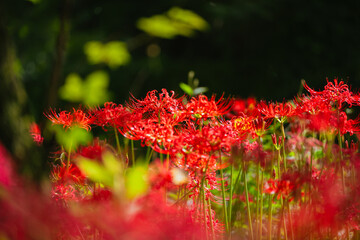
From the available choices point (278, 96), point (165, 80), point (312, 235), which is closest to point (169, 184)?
point (312, 235)

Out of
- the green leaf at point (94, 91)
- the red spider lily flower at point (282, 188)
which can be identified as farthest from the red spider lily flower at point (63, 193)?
the red spider lily flower at point (282, 188)

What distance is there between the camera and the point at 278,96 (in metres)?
3.92

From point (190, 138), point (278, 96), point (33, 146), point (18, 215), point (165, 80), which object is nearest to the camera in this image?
point (18, 215)

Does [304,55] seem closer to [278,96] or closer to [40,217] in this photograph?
[278,96]

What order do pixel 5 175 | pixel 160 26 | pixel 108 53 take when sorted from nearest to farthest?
pixel 5 175 → pixel 160 26 → pixel 108 53

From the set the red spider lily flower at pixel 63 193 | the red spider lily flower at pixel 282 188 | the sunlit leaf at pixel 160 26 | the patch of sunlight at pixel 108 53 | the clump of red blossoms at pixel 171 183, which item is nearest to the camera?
the clump of red blossoms at pixel 171 183

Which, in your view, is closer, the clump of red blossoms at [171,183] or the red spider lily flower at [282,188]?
the clump of red blossoms at [171,183]

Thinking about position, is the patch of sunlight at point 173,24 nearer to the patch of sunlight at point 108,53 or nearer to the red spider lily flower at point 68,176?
the patch of sunlight at point 108,53

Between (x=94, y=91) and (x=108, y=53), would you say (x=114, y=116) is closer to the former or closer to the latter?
(x=94, y=91)

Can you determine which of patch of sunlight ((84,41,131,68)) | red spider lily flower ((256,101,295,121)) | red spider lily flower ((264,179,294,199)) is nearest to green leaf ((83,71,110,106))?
red spider lily flower ((256,101,295,121))

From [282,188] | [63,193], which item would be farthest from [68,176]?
[282,188]

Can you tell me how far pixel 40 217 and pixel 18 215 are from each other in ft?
0.09

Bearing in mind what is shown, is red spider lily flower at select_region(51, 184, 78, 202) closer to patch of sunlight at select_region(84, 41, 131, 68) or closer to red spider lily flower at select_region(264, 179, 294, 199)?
red spider lily flower at select_region(264, 179, 294, 199)

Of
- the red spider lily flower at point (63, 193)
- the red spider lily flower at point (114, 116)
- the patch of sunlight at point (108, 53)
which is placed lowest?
the red spider lily flower at point (63, 193)
